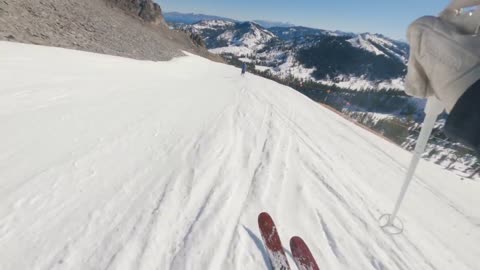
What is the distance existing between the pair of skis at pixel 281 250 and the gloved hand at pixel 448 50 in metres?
2.15

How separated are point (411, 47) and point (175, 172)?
3.66 meters

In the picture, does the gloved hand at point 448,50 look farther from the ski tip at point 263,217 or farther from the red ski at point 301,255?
the ski tip at point 263,217

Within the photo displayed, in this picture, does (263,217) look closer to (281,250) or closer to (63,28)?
(281,250)

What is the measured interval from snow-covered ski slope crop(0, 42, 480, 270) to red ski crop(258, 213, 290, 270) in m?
0.13

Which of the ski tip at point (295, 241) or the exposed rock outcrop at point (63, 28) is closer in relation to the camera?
the ski tip at point (295, 241)

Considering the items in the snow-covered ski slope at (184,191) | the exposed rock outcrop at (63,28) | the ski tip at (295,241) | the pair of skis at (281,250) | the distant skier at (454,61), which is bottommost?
the snow-covered ski slope at (184,191)

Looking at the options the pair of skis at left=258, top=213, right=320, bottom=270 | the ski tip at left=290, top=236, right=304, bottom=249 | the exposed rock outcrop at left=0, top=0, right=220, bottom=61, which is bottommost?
the pair of skis at left=258, top=213, right=320, bottom=270

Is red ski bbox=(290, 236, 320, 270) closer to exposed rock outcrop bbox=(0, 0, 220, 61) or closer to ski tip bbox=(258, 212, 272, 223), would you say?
ski tip bbox=(258, 212, 272, 223)

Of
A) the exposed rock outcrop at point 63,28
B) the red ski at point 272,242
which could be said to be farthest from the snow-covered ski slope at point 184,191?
the exposed rock outcrop at point 63,28

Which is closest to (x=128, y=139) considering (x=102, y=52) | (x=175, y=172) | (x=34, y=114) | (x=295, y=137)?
(x=175, y=172)

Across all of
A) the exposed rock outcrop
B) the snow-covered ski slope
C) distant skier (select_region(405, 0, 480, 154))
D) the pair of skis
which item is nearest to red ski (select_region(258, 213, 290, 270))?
the pair of skis

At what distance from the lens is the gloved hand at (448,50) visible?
1368mm

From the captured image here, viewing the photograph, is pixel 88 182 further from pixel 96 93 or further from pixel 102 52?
pixel 102 52

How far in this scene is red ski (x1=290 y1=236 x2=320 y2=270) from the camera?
2.89 m
